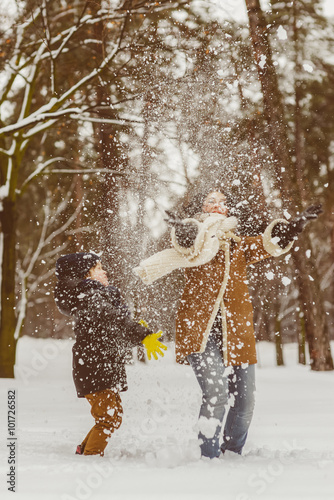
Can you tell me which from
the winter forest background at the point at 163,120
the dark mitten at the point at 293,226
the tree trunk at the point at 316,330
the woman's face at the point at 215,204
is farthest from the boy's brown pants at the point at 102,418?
the tree trunk at the point at 316,330

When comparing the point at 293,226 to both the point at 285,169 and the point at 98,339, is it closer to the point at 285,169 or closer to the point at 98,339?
the point at 98,339

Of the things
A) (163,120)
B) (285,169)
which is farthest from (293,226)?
(285,169)

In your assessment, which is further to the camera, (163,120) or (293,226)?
(163,120)

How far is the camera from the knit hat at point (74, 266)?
169 inches

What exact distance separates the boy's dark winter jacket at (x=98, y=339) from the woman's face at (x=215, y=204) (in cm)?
88

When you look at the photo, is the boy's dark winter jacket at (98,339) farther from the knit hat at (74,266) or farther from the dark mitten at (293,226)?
the dark mitten at (293,226)

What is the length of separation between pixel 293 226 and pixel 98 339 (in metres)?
1.51

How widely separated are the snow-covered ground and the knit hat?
4.05 feet

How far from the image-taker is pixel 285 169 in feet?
31.6

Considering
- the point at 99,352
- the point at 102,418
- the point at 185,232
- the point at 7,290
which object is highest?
the point at 185,232

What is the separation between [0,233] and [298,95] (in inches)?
288

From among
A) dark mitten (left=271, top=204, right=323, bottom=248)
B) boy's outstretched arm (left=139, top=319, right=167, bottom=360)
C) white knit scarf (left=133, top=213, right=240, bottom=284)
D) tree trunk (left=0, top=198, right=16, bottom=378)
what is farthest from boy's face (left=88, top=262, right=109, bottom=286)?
tree trunk (left=0, top=198, right=16, bottom=378)

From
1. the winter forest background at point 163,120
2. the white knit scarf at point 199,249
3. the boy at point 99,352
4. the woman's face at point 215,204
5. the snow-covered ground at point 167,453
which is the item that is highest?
the winter forest background at point 163,120

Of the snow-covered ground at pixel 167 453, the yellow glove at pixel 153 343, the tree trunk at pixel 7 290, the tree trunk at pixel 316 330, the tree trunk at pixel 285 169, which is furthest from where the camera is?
the tree trunk at pixel 316 330
